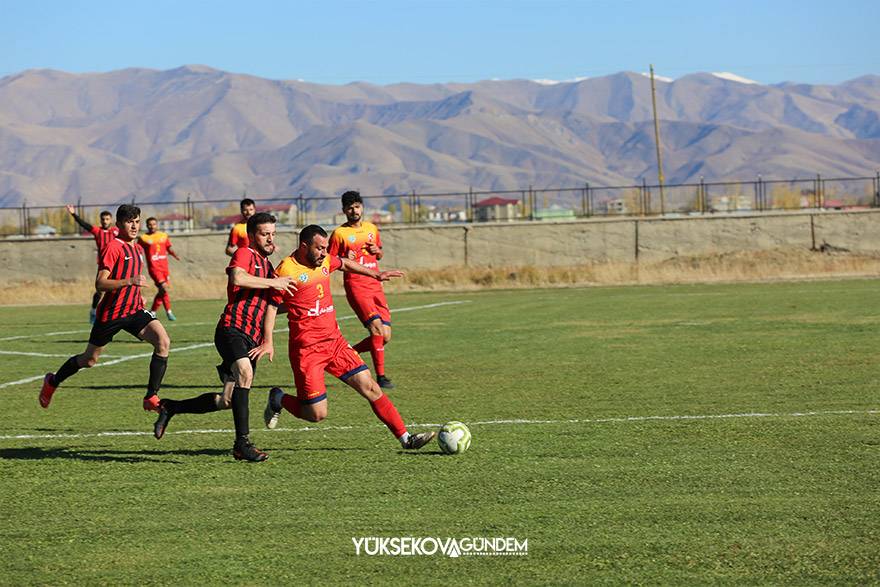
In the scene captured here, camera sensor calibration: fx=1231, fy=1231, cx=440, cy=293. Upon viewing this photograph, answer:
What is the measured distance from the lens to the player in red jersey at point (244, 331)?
32.2 ft

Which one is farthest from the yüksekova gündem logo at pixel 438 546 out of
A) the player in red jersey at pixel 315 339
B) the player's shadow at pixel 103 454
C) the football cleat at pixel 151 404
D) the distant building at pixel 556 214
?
the distant building at pixel 556 214

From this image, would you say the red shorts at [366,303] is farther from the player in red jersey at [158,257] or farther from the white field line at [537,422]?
the player in red jersey at [158,257]

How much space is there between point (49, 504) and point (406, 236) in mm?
37501

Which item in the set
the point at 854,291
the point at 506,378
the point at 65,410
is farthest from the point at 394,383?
Answer: the point at 854,291

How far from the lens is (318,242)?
31.6 feet

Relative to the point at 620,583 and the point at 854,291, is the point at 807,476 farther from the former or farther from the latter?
the point at 854,291

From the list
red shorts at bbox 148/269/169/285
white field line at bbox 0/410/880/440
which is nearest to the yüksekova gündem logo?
white field line at bbox 0/410/880/440

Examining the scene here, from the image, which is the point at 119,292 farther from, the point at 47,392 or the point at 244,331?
the point at 244,331

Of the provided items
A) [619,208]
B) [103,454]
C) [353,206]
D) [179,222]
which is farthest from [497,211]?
[103,454]

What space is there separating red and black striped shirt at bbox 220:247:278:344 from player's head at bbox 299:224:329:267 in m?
0.58

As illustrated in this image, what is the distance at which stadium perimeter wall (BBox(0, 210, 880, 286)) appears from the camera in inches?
1773

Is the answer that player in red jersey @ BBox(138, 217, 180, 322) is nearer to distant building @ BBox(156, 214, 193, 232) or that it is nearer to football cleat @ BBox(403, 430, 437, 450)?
distant building @ BBox(156, 214, 193, 232)

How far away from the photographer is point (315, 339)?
9750mm

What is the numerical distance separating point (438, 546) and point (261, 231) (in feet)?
12.3
